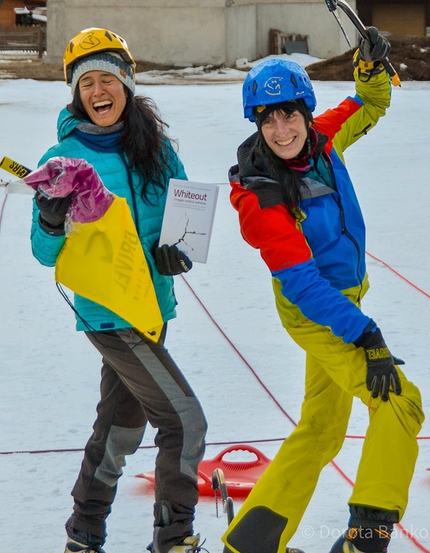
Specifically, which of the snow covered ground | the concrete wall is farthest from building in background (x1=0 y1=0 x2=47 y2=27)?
the snow covered ground

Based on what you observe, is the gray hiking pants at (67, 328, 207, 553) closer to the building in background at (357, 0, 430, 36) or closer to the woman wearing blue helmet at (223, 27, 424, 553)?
the woman wearing blue helmet at (223, 27, 424, 553)

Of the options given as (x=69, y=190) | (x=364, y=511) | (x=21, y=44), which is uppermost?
(x=69, y=190)

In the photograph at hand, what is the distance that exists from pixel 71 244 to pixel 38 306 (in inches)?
122

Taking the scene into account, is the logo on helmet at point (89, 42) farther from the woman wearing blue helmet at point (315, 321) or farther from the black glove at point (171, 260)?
the black glove at point (171, 260)

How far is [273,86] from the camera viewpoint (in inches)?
107

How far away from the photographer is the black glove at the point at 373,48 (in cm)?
316

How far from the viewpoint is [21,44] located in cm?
2675

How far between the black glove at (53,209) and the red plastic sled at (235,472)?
123 cm

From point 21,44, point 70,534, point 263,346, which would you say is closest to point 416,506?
point 70,534

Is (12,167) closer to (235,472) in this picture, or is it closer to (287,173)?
(287,173)

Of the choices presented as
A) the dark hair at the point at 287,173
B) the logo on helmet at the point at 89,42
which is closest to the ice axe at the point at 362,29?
the dark hair at the point at 287,173

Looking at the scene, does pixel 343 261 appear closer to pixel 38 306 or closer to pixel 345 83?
pixel 38 306

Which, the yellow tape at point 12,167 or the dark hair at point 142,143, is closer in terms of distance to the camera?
the yellow tape at point 12,167

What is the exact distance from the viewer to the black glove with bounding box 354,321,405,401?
255 cm
